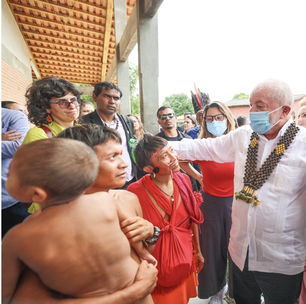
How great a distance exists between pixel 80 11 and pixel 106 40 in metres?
1.41

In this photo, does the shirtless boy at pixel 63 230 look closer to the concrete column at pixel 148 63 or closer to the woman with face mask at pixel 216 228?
the woman with face mask at pixel 216 228

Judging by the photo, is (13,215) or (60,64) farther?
(60,64)

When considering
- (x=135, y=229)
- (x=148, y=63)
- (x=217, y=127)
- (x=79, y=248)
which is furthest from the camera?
(x=148, y=63)

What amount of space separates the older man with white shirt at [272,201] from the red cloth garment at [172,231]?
16.6 inches

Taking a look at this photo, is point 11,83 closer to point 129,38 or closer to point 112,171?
point 129,38

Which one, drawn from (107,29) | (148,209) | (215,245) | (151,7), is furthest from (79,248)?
(107,29)

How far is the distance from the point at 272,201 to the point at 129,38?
4480 millimetres

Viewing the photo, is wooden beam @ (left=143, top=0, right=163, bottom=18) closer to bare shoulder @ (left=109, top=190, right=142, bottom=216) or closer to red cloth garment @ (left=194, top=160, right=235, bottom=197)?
red cloth garment @ (left=194, top=160, right=235, bottom=197)

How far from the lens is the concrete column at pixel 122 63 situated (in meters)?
5.42

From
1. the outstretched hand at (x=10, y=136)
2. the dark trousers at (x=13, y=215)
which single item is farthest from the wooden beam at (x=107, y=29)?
the dark trousers at (x=13, y=215)

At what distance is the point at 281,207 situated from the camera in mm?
1435

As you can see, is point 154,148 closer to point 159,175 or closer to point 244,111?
point 159,175

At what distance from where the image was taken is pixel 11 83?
5.32 metres

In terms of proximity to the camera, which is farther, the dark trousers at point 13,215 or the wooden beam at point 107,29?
the wooden beam at point 107,29
